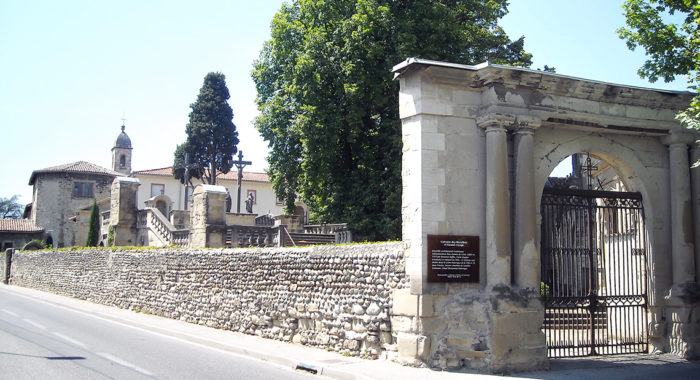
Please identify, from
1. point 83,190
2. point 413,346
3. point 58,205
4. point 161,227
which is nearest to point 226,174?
point 83,190

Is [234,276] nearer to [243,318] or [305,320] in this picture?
[243,318]

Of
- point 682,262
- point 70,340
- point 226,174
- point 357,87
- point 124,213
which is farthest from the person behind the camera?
point 226,174

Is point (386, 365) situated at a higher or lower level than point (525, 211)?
lower

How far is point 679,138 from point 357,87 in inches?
500

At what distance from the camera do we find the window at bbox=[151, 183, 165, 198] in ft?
204

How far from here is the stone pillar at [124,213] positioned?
2734cm

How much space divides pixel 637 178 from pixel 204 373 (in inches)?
351

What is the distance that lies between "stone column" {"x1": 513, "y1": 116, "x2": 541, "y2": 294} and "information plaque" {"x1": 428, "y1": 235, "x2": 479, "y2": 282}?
75 centimetres

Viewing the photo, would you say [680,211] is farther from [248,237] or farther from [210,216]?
[248,237]

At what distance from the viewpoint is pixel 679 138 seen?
1178cm

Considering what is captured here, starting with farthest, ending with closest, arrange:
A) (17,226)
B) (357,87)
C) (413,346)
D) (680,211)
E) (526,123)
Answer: (17,226)
(357,87)
(680,211)
(526,123)
(413,346)

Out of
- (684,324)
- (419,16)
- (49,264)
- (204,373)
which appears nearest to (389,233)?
(419,16)

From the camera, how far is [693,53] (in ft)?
37.3

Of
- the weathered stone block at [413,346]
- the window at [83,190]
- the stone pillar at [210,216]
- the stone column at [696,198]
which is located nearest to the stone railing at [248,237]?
the stone pillar at [210,216]
